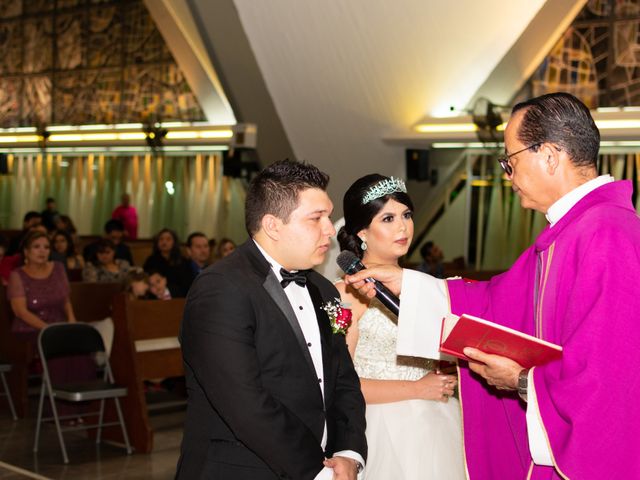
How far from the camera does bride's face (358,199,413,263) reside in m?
3.66

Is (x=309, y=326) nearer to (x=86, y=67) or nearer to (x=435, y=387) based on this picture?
(x=435, y=387)

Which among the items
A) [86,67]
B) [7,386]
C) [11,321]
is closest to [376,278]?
[11,321]

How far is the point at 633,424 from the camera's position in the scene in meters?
2.51

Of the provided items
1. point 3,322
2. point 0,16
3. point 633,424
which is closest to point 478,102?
point 3,322

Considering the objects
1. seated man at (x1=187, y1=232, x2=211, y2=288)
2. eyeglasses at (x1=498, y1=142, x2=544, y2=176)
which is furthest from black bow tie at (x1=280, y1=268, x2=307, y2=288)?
seated man at (x1=187, y1=232, x2=211, y2=288)

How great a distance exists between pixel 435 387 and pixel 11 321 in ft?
17.9

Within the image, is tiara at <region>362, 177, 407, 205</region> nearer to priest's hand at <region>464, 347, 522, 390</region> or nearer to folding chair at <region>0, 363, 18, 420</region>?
priest's hand at <region>464, 347, 522, 390</region>

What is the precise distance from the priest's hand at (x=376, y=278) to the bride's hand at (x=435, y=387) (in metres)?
0.54

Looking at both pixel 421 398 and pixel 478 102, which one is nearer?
pixel 421 398

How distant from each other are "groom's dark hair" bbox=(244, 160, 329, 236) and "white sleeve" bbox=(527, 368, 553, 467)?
846 mm

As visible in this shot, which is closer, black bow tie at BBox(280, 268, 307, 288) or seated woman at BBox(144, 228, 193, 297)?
black bow tie at BBox(280, 268, 307, 288)

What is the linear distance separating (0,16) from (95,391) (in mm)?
17318

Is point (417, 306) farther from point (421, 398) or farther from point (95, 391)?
point (95, 391)

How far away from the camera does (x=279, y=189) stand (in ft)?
9.06
